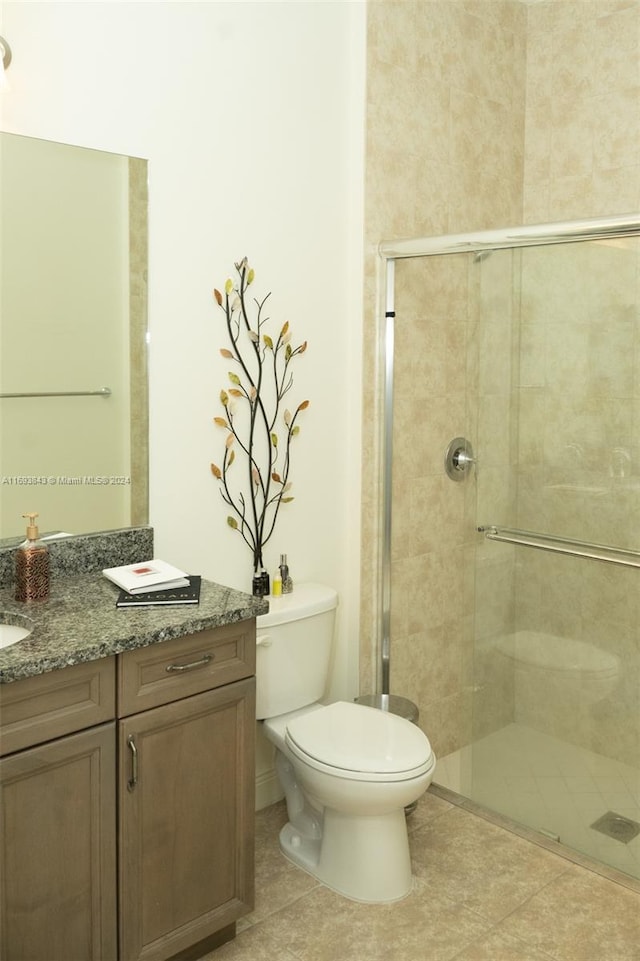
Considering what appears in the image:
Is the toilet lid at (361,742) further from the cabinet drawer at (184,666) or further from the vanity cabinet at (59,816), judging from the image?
the vanity cabinet at (59,816)

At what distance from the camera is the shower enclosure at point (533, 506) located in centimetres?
237

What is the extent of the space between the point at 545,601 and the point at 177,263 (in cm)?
149

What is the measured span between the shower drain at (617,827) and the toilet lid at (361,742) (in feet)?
2.13

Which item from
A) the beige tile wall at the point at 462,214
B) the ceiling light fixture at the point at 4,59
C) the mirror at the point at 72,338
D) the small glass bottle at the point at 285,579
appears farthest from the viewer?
the beige tile wall at the point at 462,214

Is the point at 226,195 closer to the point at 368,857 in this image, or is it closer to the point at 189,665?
the point at 189,665

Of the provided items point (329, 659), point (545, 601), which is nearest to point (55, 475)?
point (329, 659)

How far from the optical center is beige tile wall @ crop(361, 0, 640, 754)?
8.78 ft

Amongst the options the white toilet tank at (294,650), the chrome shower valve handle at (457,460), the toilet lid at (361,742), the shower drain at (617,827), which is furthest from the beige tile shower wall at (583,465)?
the white toilet tank at (294,650)

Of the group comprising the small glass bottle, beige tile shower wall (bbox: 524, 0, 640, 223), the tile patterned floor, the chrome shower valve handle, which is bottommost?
the tile patterned floor

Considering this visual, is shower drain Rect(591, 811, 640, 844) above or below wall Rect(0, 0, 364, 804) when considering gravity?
below

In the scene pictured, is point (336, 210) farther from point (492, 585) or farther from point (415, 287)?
→ point (492, 585)

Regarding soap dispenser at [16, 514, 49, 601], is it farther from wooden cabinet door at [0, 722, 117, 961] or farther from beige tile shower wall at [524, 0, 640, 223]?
beige tile shower wall at [524, 0, 640, 223]

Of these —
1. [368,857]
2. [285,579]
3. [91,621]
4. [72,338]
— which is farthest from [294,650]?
[72,338]

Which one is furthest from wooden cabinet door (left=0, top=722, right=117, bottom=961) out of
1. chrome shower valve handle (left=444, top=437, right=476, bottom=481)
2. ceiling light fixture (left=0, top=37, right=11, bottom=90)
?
chrome shower valve handle (left=444, top=437, right=476, bottom=481)
